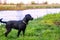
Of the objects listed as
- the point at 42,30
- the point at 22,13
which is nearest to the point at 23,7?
the point at 22,13

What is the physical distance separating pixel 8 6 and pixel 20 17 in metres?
0.41

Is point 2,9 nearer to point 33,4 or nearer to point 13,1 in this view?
point 13,1

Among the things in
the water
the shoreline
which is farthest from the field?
the shoreline

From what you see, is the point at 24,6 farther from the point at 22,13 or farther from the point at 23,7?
the point at 22,13

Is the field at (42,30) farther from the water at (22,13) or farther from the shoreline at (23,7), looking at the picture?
the shoreline at (23,7)

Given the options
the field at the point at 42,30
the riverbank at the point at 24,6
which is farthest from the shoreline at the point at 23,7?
the field at the point at 42,30

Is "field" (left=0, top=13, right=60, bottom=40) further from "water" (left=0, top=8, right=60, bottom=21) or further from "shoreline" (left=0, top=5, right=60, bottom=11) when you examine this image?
"shoreline" (left=0, top=5, right=60, bottom=11)

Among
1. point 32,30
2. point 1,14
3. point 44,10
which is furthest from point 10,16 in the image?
point 44,10

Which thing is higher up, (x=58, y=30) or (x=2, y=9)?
(x=2, y=9)

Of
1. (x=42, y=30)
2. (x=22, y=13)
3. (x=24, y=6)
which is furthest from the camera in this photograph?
(x=24, y=6)

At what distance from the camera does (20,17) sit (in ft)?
16.2

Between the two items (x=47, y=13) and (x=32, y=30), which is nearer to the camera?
(x=32, y=30)

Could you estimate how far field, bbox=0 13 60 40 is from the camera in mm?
4106

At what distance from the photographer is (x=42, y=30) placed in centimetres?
478
